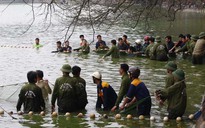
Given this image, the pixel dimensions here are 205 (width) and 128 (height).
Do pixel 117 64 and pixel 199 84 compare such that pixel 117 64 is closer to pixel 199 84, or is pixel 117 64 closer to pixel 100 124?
pixel 199 84

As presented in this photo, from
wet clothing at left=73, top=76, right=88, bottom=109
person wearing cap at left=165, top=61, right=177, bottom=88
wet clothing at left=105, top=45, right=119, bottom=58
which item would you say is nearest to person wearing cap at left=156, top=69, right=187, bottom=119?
person wearing cap at left=165, top=61, right=177, bottom=88

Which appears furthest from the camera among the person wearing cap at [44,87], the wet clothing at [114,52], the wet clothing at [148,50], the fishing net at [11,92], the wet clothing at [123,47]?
the wet clothing at [123,47]

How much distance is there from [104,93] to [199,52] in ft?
36.4

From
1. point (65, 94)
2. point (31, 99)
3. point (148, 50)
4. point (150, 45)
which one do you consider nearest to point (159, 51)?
point (150, 45)

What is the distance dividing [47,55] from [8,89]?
14740mm

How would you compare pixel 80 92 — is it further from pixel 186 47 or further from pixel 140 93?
pixel 186 47

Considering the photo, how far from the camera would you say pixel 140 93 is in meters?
11.7

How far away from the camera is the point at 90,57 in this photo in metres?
26.5

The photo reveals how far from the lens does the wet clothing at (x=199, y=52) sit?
22.2 meters

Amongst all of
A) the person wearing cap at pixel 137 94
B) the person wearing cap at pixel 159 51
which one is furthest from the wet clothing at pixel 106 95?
the person wearing cap at pixel 159 51

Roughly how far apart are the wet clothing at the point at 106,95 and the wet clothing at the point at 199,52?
10.6 m

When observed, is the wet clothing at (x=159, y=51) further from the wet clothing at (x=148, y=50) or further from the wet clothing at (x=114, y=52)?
the wet clothing at (x=114, y=52)

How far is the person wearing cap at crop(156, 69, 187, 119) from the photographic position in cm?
1134

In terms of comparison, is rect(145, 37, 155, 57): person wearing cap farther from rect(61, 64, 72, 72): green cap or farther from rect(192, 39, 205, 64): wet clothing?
rect(61, 64, 72, 72): green cap
